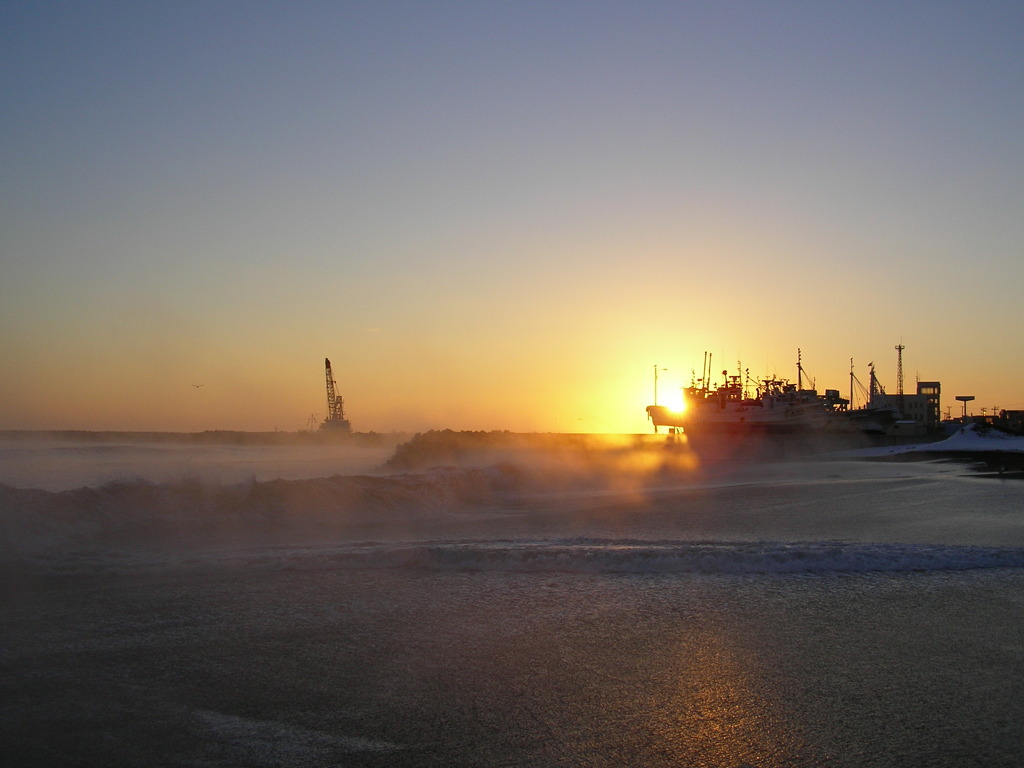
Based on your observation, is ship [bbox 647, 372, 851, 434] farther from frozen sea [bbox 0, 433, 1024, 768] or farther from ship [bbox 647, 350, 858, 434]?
frozen sea [bbox 0, 433, 1024, 768]

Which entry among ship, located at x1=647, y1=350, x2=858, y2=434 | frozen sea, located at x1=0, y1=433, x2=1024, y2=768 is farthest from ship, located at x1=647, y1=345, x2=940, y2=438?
frozen sea, located at x1=0, y1=433, x2=1024, y2=768

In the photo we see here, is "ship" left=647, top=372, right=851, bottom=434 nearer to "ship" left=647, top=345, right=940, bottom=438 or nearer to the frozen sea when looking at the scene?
"ship" left=647, top=345, right=940, bottom=438

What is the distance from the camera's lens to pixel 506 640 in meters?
8.29

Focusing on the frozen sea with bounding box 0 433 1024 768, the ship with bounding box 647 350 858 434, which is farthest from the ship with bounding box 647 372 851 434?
the frozen sea with bounding box 0 433 1024 768

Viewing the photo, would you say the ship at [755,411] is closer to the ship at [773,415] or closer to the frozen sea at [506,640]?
the ship at [773,415]

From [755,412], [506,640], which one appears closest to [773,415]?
[755,412]

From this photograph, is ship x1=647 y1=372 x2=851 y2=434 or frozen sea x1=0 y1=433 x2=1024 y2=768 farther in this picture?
ship x1=647 y1=372 x2=851 y2=434

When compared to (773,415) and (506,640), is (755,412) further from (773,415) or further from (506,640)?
(506,640)

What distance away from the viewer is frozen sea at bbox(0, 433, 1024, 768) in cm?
573

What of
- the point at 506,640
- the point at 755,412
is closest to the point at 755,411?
the point at 755,412

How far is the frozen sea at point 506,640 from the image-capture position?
5.73 m

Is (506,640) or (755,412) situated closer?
(506,640)

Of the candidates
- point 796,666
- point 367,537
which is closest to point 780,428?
point 367,537

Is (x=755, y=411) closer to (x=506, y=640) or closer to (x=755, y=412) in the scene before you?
(x=755, y=412)
